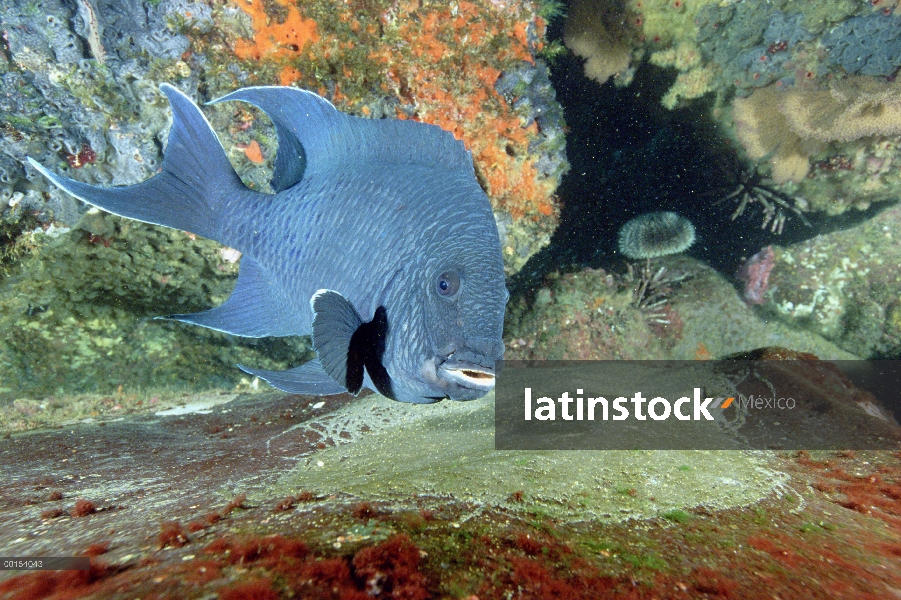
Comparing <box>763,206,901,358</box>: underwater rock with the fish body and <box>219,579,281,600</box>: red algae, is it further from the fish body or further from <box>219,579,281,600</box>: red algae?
<box>219,579,281,600</box>: red algae

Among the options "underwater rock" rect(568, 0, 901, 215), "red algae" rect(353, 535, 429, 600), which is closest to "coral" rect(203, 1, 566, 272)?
"underwater rock" rect(568, 0, 901, 215)

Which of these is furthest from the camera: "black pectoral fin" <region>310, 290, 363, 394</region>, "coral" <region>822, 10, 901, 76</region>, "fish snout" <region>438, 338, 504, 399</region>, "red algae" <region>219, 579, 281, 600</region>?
"coral" <region>822, 10, 901, 76</region>

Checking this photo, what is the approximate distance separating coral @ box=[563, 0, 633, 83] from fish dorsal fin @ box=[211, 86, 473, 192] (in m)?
4.44

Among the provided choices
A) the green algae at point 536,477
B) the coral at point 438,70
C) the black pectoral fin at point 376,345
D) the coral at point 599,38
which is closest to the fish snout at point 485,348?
the black pectoral fin at point 376,345

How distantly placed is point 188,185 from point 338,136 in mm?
862

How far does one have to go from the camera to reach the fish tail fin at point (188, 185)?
6.81 feet

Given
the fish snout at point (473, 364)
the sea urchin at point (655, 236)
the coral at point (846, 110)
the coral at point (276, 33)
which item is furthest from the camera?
the sea urchin at point (655, 236)

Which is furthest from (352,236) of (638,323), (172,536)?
(638,323)

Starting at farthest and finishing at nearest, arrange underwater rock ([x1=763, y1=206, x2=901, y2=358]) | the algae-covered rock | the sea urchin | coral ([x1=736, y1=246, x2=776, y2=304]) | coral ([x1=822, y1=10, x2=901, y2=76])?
coral ([x1=736, y1=246, x2=776, y2=304])
underwater rock ([x1=763, y1=206, x2=901, y2=358])
the sea urchin
coral ([x1=822, y1=10, x2=901, y2=76])
the algae-covered rock

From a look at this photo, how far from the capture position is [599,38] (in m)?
5.66

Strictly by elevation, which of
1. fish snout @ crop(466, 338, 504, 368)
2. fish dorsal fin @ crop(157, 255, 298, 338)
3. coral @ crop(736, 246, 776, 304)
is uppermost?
coral @ crop(736, 246, 776, 304)

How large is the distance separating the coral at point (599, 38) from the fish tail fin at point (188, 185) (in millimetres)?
4976

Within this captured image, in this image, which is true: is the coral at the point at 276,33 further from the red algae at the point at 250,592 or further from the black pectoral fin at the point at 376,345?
the red algae at the point at 250,592

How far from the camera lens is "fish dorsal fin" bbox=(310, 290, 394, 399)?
1832 mm
